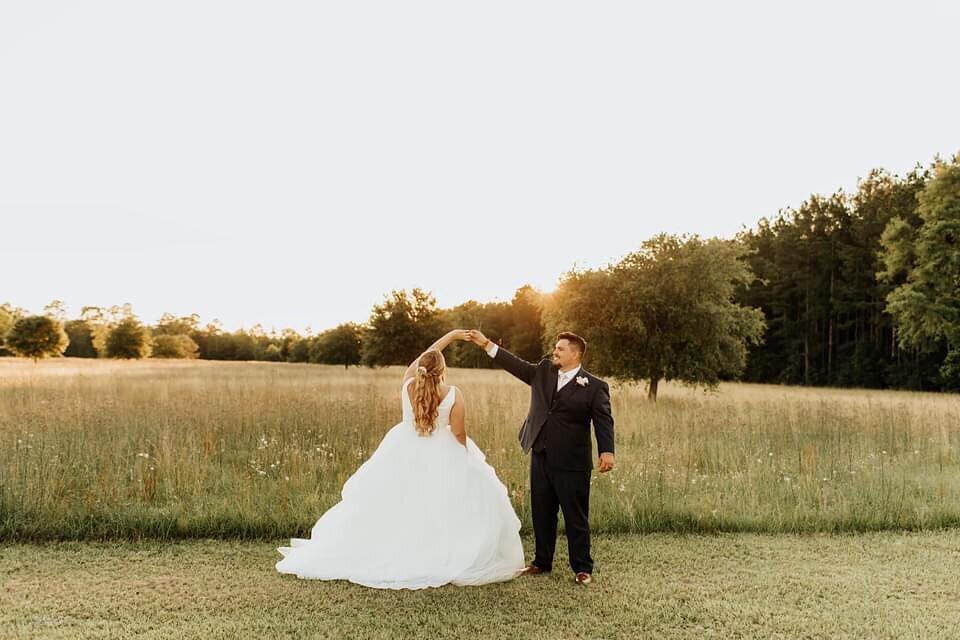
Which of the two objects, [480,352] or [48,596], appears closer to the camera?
[48,596]

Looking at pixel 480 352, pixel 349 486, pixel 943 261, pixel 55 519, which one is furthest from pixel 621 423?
pixel 480 352

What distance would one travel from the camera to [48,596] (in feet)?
17.6

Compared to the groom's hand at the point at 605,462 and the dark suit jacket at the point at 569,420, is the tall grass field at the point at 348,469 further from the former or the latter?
the groom's hand at the point at 605,462

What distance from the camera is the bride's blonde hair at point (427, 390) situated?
5.95 metres

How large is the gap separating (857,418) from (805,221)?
36886 millimetres

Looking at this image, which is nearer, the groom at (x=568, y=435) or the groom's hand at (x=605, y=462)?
the groom's hand at (x=605, y=462)

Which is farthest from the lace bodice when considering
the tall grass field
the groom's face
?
the tall grass field

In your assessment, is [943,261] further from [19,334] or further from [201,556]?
[19,334]

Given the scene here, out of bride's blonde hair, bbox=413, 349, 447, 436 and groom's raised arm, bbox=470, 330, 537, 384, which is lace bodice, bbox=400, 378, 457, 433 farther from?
groom's raised arm, bbox=470, 330, 537, 384

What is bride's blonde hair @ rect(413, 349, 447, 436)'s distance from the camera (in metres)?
5.95

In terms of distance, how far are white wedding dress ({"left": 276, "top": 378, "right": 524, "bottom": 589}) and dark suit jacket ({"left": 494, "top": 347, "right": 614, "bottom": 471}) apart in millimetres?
603

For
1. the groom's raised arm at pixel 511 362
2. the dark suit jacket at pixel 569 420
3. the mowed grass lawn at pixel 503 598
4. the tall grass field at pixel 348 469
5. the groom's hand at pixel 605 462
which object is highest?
the groom's raised arm at pixel 511 362

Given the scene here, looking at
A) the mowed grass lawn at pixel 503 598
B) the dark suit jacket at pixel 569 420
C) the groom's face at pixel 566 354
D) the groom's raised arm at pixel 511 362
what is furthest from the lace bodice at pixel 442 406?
the mowed grass lawn at pixel 503 598

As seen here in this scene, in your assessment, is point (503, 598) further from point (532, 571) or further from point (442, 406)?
point (442, 406)
